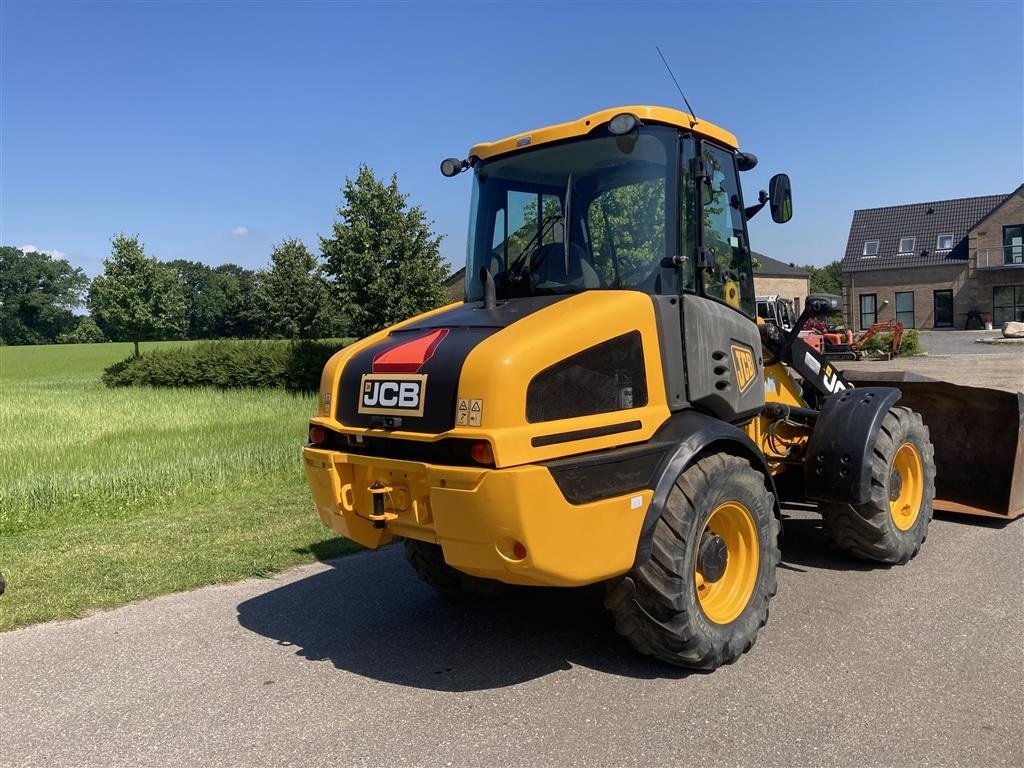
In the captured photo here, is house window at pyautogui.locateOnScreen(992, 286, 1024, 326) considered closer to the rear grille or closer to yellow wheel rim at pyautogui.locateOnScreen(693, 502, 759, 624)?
yellow wheel rim at pyautogui.locateOnScreen(693, 502, 759, 624)

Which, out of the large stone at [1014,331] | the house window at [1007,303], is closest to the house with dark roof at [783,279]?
the house window at [1007,303]

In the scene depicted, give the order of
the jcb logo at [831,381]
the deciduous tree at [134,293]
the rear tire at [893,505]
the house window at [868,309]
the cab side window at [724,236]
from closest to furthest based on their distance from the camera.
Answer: the cab side window at [724,236] → the rear tire at [893,505] → the jcb logo at [831,381] → the deciduous tree at [134,293] → the house window at [868,309]

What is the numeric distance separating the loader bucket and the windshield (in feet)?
12.0

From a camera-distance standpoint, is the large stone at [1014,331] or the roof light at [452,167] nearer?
the roof light at [452,167]

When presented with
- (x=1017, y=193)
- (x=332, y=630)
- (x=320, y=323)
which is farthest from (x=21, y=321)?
(x=332, y=630)

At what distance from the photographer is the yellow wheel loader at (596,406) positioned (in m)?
3.49

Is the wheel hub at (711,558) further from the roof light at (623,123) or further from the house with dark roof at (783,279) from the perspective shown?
the house with dark roof at (783,279)

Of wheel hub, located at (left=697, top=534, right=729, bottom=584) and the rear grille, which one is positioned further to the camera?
wheel hub, located at (left=697, top=534, right=729, bottom=584)

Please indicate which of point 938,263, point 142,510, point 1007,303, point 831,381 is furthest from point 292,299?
point 831,381

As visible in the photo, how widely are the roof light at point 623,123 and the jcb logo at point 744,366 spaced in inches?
53.2

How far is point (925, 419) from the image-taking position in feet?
22.8

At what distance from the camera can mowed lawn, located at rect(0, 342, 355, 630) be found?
18.7ft

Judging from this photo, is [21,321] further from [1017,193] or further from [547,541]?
[547,541]

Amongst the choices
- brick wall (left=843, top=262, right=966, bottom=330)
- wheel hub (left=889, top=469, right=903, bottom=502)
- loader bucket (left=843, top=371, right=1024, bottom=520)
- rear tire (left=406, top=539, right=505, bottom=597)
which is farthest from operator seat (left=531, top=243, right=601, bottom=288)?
brick wall (left=843, top=262, right=966, bottom=330)
